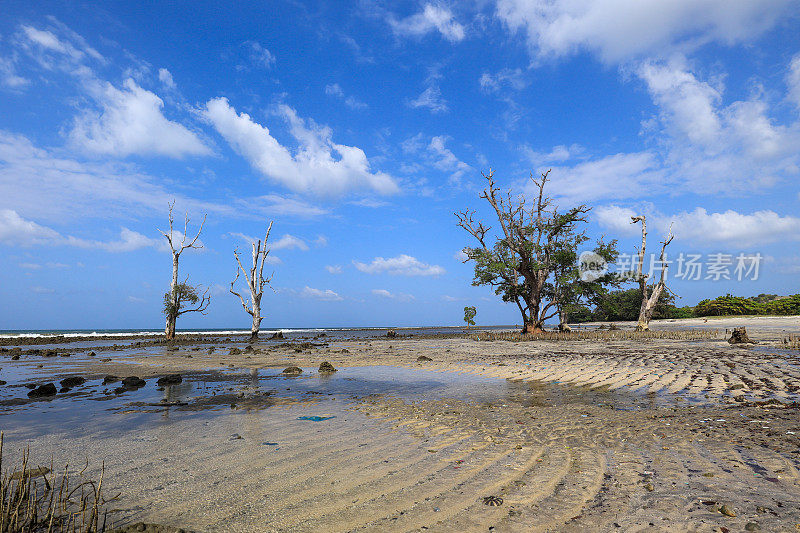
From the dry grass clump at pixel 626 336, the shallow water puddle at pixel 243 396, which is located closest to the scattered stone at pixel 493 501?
the shallow water puddle at pixel 243 396

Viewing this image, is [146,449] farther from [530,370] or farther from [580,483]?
[530,370]

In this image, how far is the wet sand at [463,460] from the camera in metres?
3.32

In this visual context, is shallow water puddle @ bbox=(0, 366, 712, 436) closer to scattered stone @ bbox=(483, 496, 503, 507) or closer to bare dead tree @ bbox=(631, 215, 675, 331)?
scattered stone @ bbox=(483, 496, 503, 507)

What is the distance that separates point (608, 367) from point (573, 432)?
8029 mm

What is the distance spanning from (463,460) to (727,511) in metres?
2.41

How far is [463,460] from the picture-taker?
4.66 meters

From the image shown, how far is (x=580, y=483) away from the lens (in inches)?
153

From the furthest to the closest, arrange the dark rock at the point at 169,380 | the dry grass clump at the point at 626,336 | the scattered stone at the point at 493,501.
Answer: the dry grass clump at the point at 626,336 → the dark rock at the point at 169,380 → the scattered stone at the point at 493,501

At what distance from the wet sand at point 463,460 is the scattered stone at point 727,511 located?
0.04 m

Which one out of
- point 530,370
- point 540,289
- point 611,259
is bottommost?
point 530,370

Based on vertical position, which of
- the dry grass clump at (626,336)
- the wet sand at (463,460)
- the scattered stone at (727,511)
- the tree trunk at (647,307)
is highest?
the tree trunk at (647,307)

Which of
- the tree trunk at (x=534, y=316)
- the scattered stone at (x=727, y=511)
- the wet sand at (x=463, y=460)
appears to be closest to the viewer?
the scattered stone at (x=727, y=511)

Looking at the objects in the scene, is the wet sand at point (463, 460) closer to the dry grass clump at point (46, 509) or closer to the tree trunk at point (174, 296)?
the dry grass clump at point (46, 509)

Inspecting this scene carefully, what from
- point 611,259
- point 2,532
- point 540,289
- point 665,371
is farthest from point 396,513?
point 611,259
